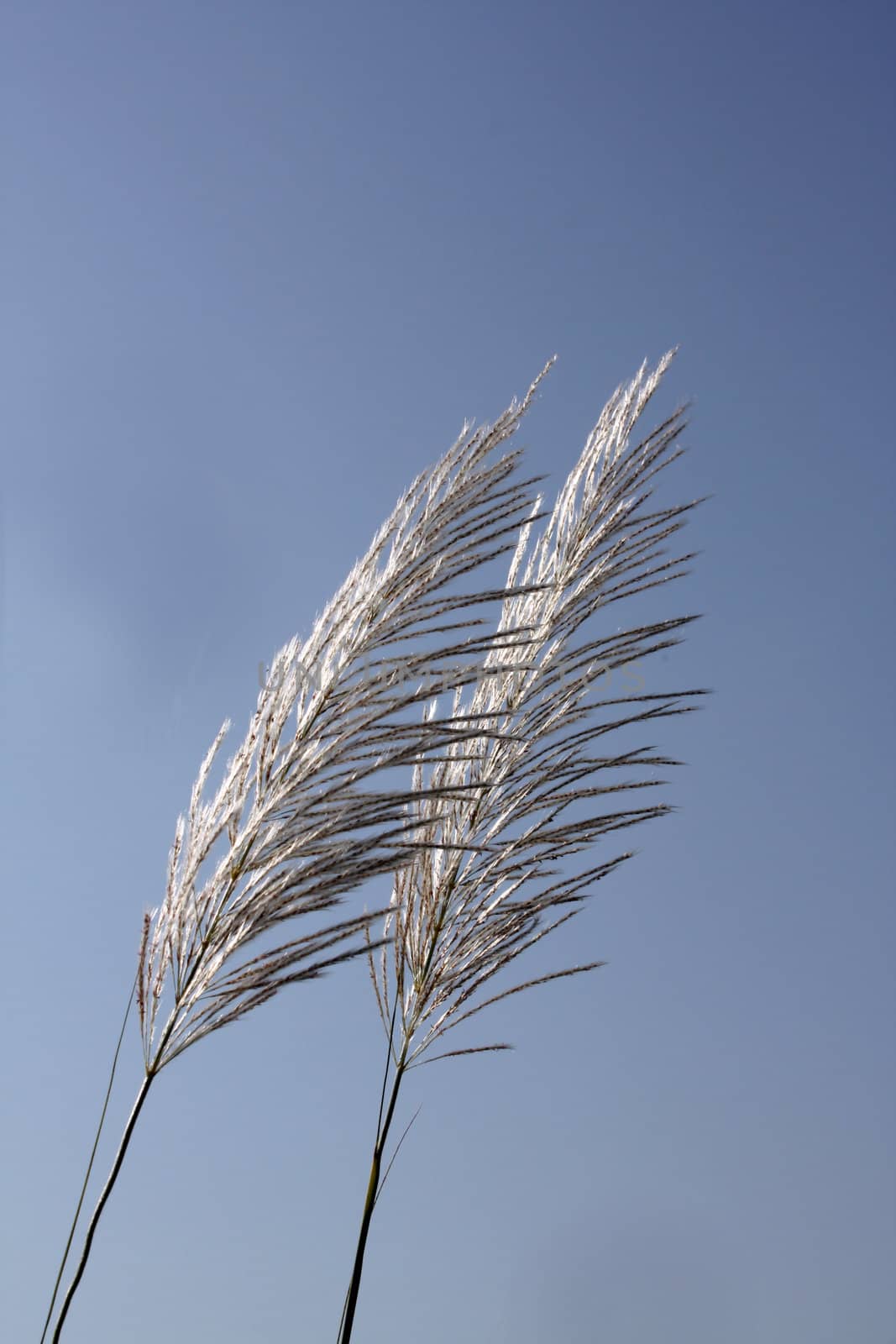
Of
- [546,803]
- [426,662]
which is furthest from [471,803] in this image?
[426,662]

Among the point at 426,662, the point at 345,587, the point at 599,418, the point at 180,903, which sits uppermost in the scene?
the point at 599,418

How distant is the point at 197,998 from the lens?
1752 mm

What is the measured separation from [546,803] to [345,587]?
65 cm

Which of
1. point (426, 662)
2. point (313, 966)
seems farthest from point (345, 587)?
point (313, 966)

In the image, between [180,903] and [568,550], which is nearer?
[180,903]

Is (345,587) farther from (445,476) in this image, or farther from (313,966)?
(313,966)

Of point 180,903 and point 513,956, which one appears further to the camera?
point 513,956

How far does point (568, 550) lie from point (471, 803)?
2.02 feet

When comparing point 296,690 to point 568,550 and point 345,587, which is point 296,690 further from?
point 568,550

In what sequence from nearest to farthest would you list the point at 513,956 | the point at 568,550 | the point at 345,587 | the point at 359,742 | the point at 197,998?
the point at 197,998 → the point at 359,742 → the point at 345,587 → the point at 513,956 → the point at 568,550

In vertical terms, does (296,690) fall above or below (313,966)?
above

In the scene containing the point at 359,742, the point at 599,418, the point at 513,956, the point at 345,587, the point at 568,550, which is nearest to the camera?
the point at 359,742

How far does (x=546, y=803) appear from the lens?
91.4 inches

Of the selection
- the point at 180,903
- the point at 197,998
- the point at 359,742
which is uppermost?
the point at 359,742
